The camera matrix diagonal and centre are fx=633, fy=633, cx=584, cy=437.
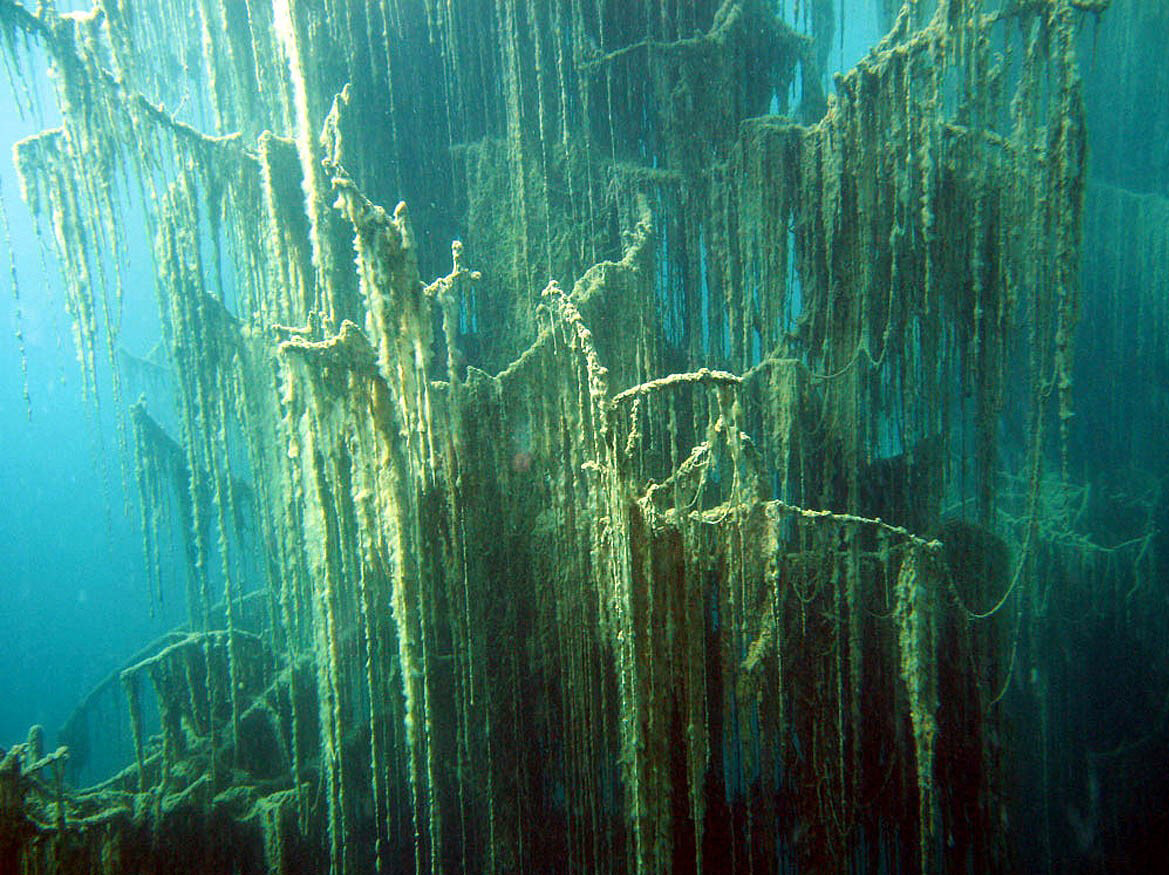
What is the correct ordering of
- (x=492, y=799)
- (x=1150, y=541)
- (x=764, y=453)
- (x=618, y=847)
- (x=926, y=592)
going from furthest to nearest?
1. (x=1150, y=541)
2. (x=764, y=453)
3. (x=618, y=847)
4. (x=492, y=799)
5. (x=926, y=592)

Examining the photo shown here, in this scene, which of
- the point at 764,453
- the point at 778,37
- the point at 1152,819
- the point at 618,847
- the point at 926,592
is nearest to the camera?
the point at 926,592

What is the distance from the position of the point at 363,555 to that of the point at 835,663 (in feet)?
9.42

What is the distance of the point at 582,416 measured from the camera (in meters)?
3.75

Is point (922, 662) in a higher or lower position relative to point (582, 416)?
lower

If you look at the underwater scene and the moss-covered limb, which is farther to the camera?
the underwater scene

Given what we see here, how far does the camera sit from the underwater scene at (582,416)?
3.60 meters

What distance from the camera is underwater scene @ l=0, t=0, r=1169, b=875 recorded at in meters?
3.60

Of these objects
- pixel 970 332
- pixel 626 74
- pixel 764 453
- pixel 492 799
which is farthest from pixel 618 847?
pixel 626 74

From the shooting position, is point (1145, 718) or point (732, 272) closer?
point (732, 272)

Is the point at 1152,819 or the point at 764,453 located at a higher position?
the point at 764,453

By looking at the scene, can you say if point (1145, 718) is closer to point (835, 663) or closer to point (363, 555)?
point (835, 663)

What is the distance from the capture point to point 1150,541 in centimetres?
988

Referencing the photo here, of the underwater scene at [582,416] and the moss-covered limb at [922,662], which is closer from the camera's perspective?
the moss-covered limb at [922,662]

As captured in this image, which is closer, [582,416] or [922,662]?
[922,662]
